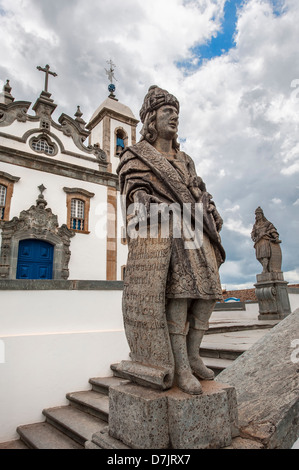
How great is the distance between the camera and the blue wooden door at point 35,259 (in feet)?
40.7

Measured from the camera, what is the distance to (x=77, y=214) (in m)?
14.4

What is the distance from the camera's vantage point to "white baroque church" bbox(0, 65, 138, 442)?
12.7 ft

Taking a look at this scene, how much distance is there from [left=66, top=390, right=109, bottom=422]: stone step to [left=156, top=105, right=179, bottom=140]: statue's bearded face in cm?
284

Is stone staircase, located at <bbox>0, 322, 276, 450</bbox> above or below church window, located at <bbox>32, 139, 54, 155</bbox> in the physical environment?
below

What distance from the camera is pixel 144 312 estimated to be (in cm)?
199

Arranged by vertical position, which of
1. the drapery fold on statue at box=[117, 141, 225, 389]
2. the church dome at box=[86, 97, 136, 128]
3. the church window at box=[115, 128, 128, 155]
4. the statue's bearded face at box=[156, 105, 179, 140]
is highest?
the church dome at box=[86, 97, 136, 128]

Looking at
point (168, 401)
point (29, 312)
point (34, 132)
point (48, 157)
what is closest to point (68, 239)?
point (48, 157)

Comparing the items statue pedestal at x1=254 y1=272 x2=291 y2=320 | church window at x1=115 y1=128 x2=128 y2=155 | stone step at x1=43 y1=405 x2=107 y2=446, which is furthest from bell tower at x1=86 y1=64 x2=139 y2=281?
stone step at x1=43 y1=405 x2=107 y2=446

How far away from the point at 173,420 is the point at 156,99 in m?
2.35

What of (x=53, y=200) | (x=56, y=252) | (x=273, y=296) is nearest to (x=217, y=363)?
(x=273, y=296)

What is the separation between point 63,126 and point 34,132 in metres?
1.84

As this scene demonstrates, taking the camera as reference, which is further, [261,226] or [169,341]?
[261,226]

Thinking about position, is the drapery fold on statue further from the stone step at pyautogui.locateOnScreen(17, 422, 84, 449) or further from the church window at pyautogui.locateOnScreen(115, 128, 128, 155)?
the church window at pyautogui.locateOnScreen(115, 128, 128, 155)
